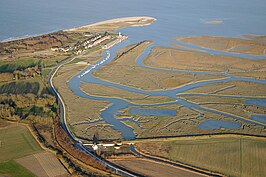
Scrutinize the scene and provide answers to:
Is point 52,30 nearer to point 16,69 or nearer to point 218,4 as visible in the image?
point 16,69

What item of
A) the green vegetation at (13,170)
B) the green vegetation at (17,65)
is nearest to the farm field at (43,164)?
the green vegetation at (13,170)

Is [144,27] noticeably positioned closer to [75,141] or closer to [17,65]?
[17,65]

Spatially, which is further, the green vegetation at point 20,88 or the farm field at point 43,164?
the green vegetation at point 20,88

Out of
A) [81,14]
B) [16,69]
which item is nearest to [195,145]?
[16,69]

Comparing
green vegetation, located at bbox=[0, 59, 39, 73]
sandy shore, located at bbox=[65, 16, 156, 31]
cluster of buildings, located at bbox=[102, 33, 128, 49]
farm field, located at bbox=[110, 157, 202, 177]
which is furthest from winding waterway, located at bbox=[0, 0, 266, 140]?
green vegetation, located at bbox=[0, 59, 39, 73]

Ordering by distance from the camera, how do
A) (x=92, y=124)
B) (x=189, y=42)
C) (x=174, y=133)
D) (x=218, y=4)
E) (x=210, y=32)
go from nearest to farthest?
(x=174, y=133)
(x=92, y=124)
(x=189, y=42)
(x=210, y=32)
(x=218, y=4)

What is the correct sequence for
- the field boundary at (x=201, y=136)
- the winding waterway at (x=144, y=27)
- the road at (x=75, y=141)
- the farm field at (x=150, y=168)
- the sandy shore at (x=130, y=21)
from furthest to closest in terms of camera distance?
the sandy shore at (x=130, y=21)
the winding waterway at (x=144, y=27)
the field boundary at (x=201, y=136)
the road at (x=75, y=141)
the farm field at (x=150, y=168)

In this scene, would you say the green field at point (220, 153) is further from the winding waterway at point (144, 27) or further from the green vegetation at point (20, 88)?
the green vegetation at point (20, 88)

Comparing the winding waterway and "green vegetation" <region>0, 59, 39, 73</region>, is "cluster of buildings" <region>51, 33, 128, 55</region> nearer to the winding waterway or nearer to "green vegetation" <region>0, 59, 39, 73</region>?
the winding waterway
